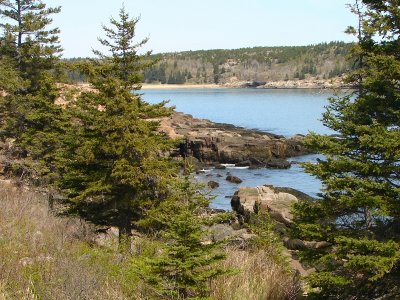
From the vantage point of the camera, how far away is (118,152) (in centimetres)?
1320

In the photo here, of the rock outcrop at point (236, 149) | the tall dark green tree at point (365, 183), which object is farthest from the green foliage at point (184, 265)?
the rock outcrop at point (236, 149)

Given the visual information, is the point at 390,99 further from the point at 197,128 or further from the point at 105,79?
the point at 197,128

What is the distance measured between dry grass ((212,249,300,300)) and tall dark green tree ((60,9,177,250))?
626cm

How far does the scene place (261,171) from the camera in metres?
40.6

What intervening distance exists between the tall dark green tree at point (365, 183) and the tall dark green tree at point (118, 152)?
6254 mm

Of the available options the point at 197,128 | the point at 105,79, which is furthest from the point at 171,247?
the point at 197,128

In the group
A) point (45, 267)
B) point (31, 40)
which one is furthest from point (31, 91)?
point (45, 267)

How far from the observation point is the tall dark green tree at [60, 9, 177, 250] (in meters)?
13.4

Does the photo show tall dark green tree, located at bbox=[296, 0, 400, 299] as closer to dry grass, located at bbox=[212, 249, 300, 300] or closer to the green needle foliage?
dry grass, located at bbox=[212, 249, 300, 300]

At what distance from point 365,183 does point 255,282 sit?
235 centimetres

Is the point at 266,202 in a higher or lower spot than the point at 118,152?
lower

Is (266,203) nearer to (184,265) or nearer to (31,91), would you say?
(31,91)

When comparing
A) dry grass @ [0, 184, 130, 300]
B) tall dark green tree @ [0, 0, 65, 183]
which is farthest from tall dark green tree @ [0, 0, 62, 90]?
dry grass @ [0, 184, 130, 300]

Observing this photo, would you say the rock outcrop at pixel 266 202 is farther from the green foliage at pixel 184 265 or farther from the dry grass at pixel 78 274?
the green foliage at pixel 184 265
